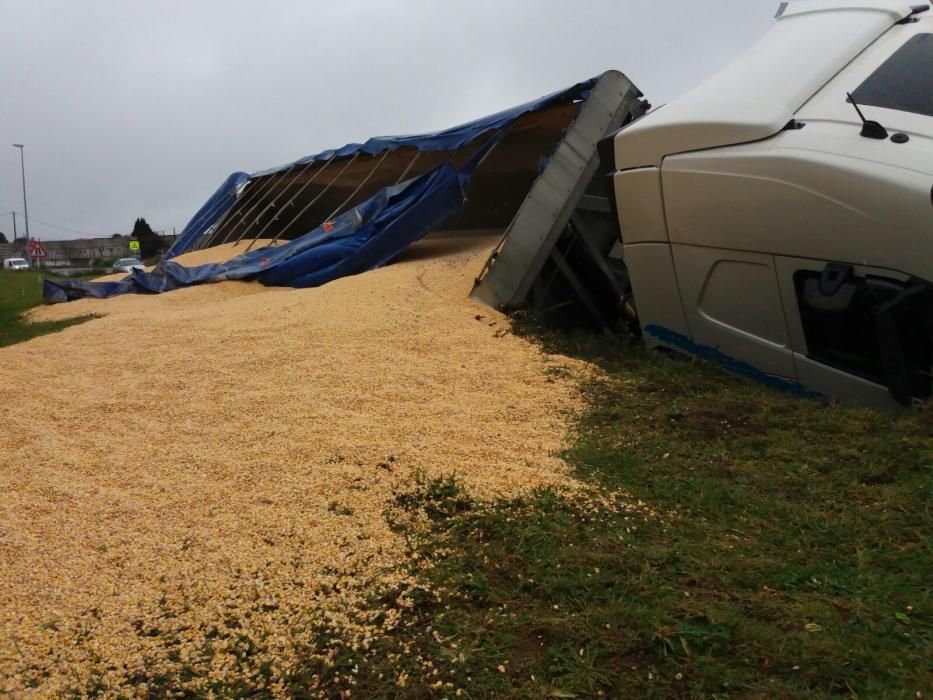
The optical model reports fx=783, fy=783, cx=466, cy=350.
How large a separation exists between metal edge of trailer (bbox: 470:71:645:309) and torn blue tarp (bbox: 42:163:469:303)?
12.2ft

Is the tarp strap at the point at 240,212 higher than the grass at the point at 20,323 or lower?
higher

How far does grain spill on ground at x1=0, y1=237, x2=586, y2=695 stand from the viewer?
2.93m

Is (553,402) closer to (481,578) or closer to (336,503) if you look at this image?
(336,503)

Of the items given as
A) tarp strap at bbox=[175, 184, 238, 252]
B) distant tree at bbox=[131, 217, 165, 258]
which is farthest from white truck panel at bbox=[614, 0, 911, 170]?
distant tree at bbox=[131, 217, 165, 258]

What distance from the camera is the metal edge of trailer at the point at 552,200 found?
758 centimetres

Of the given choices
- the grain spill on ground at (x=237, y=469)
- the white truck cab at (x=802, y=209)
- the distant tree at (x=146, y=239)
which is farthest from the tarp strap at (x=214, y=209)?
the distant tree at (x=146, y=239)

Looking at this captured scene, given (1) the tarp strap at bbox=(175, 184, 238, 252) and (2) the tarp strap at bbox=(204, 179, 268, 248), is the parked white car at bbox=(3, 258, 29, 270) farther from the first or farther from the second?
(2) the tarp strap at bbox=(204, 179, 268, 248)

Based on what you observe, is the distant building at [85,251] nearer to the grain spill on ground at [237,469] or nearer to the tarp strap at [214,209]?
the tarp strap at [214,209]

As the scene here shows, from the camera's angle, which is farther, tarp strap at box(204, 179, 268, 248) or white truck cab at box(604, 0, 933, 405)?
tarp strap at box(204, 179, 268, 248)

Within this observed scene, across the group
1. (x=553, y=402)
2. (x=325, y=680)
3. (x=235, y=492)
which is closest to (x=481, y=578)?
(x=325, y=680)

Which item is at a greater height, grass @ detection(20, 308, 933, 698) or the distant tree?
the distant tree

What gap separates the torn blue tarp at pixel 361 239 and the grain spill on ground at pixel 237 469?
3.51 metres

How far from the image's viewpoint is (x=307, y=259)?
11859 millimetres

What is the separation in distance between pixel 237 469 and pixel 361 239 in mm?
7825
